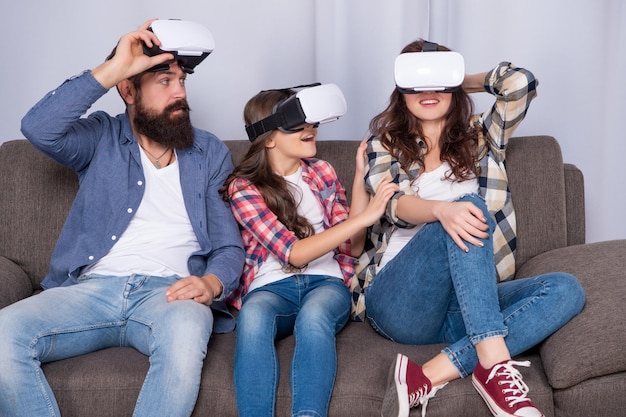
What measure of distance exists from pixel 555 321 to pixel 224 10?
1.73 meters

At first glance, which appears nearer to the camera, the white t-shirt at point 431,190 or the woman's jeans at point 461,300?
the woman's jeans at point 461,300

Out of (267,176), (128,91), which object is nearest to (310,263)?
(267,176)

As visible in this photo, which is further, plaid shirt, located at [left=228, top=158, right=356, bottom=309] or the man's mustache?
the man's mustache

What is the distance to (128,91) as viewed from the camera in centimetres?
228

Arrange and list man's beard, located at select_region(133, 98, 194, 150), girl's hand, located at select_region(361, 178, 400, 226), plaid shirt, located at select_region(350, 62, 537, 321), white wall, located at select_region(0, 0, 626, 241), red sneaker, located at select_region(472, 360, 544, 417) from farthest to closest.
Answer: white wall, located at select_region(0, 0, 626, 241) < man's beard, located at select_region(133, 98, 194, 150) < plaid shirt, located at select_region(350, 62, 537, 321) < girl's hand, located at select_region(361, 178, 400, 226) < red sneaker, located at select_region(472, 360, 544, 417)

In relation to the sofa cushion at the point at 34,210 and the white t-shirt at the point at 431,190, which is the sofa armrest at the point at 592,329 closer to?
the white t-shirt at the point at 431,190

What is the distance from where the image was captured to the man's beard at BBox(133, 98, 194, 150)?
7.29 ft

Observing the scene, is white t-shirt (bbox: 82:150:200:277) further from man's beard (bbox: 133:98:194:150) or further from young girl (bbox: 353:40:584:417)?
young girl (bbox: 353:40:584:417)

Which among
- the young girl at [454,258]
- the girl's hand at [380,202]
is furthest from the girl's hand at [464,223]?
the girl's hand at [380,202]

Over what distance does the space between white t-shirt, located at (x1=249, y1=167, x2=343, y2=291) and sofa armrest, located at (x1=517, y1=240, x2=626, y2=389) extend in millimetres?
564

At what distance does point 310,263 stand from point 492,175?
0.57m

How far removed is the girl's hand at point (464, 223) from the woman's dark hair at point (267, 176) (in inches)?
18.9

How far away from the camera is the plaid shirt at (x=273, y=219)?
2113 millimetres

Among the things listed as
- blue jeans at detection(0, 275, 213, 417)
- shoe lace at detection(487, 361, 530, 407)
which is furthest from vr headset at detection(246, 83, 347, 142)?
shoe lace at detection(487, 361, 530, 407)
